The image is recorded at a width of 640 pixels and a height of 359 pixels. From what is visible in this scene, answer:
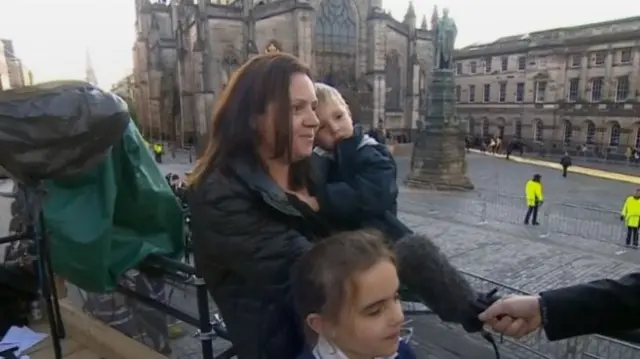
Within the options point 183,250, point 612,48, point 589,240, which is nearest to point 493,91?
point 612,48

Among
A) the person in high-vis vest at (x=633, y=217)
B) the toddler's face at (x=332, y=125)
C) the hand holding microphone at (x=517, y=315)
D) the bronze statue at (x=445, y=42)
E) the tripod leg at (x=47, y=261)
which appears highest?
the bronze statue at (x=445, y=42)

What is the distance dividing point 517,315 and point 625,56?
167ft

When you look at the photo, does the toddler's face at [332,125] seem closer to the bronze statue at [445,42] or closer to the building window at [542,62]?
the bronze statue at [445,42]

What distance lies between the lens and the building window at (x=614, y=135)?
4297 centimetres

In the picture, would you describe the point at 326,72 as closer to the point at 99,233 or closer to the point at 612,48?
the point at 612,48

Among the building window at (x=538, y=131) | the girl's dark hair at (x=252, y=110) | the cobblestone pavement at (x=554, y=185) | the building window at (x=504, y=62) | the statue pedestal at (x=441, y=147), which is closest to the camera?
the girl's dark hair at (x=252, y=110)

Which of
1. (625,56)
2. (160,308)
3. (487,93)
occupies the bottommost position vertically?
(160,308)

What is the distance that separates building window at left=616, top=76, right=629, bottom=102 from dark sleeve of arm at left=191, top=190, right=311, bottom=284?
5065 cm

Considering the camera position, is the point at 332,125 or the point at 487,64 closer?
the point at 332,125

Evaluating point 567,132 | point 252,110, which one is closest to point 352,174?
point 252,110

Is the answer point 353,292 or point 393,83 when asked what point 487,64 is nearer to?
point 393,83

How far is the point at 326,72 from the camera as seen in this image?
43.0 m

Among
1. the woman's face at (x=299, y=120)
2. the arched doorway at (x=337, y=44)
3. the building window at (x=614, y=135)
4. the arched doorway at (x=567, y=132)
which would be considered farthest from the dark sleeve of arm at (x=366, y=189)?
the arched doorway at (x=567, y=132)

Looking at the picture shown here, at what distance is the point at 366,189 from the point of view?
6.41 ft
